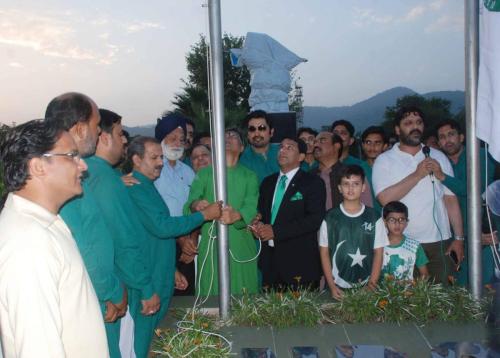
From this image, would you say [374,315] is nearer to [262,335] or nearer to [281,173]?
[262,335]

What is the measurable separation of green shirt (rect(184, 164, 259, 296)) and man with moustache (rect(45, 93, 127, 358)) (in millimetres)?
1660

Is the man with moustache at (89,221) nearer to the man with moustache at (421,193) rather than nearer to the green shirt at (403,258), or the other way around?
the green shirt at (403,258)

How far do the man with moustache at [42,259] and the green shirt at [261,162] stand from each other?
3.73 metres

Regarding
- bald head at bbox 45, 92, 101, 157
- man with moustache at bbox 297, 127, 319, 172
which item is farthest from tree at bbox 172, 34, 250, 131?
bald head at bbox 45, 92, 101, 157

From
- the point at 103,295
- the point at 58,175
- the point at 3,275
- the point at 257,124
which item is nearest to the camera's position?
the point at 3,275

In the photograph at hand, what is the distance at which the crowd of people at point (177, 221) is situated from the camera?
1947 mm

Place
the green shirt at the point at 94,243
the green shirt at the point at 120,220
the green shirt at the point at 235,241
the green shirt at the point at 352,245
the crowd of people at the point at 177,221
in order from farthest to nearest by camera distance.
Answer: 1. the green shirt at the point at 235,241
2. the green shirt at the point at 352,245
3. the green shirt at the point at 120,220
4. the green shirt at the point at 94,243
5. the crowd of people at the point at 177,221

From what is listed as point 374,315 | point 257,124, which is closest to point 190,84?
point 257,124

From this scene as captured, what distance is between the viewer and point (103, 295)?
3.02 meters

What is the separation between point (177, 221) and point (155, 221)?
16cm

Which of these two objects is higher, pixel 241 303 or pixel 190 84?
pixel 190 84

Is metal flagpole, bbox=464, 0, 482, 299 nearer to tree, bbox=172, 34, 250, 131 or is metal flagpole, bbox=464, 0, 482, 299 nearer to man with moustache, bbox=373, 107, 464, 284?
man with moustache, bbox=373, 107, 464, 284

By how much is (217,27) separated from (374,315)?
232 centimetres

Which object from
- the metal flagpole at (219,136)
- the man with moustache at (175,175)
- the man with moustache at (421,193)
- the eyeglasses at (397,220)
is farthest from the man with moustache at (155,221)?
the man with moustache at (421,193)
